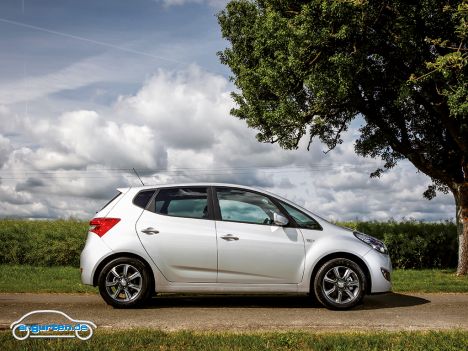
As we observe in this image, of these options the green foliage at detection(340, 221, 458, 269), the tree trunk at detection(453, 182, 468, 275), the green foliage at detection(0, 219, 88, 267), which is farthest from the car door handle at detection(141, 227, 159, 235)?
the green foliage at detection(340, 221, 458, 269)

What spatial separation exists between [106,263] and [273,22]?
362 inches

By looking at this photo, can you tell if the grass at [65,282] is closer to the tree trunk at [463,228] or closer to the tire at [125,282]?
the tree trunk at [463,228]

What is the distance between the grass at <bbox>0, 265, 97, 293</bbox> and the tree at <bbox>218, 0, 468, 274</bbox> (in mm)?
7319

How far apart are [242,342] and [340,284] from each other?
2904mm

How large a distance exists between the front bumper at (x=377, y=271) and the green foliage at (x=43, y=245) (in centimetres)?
1228

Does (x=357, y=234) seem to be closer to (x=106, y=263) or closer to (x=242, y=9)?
(x=106, y=263)

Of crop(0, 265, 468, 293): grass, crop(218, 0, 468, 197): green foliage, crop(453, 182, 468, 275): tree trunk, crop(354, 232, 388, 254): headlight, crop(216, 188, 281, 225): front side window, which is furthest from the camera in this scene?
crop(453, 182, 468, 275): tree trunk

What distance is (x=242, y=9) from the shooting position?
19.0m

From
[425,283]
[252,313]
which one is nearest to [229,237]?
[252,313]

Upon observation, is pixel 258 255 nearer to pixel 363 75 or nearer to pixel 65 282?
pixel 65 282

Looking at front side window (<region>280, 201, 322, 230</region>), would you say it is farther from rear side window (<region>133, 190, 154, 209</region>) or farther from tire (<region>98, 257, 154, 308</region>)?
tire (<region>98, 257, 154, 308</region>)

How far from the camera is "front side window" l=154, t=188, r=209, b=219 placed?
28.0 ft

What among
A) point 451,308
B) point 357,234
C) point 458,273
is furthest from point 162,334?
point 458,273

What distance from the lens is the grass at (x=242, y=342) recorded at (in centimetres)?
578
